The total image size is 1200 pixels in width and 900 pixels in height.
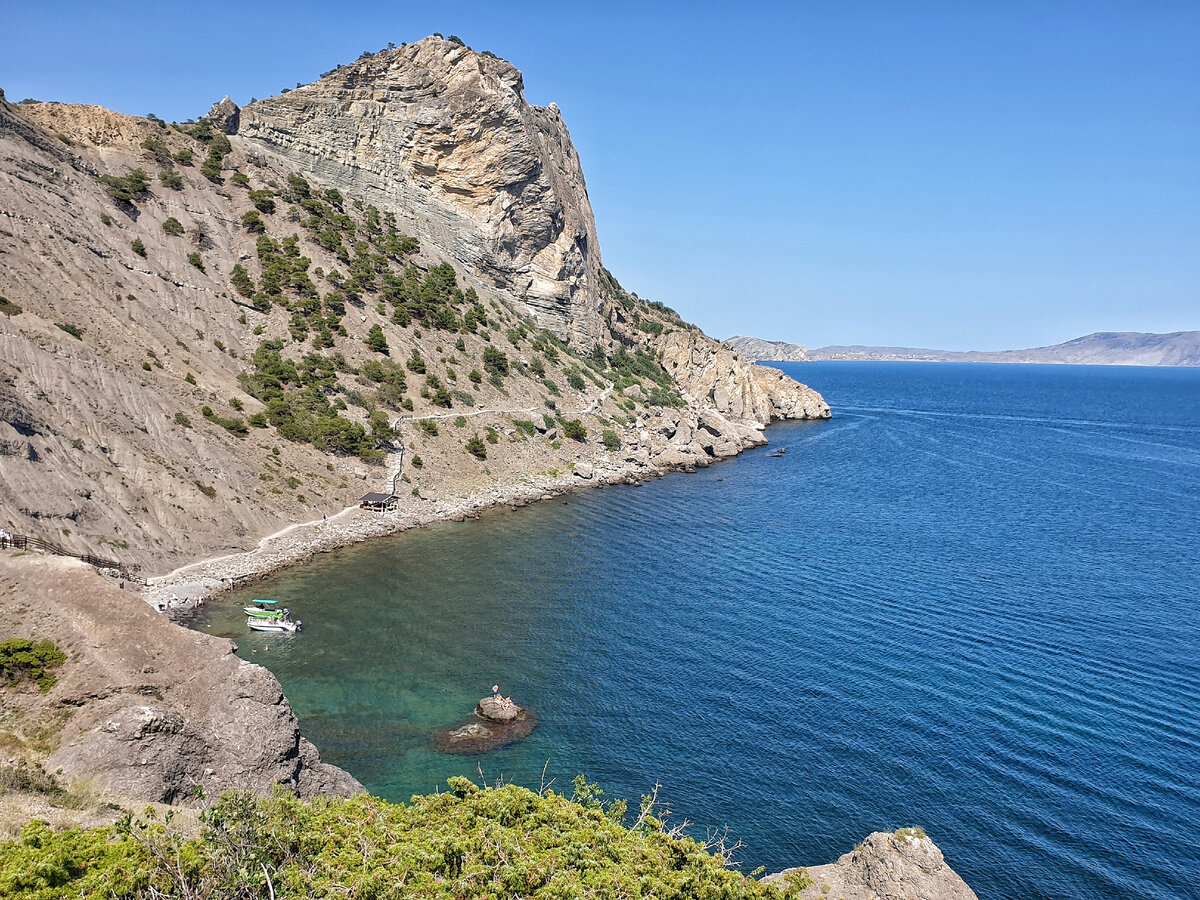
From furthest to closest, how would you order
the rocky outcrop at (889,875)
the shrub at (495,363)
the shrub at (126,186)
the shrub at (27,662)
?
1. the shrub at (495,363)
2. the shrub at (126,186)
3. the shrub at (27,662)
4. the rocky outcrop at (889,875)

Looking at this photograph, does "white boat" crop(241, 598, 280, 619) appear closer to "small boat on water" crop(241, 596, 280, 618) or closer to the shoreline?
"small boat on water" crop(241, 596, 280, 618)

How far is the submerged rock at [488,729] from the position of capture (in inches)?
1159

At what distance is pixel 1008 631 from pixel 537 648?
87.7 feet

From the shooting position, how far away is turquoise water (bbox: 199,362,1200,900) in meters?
25.8

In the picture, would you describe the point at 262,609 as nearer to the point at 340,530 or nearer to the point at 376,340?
the point at 340,530

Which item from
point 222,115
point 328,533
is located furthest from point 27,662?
point 222,115

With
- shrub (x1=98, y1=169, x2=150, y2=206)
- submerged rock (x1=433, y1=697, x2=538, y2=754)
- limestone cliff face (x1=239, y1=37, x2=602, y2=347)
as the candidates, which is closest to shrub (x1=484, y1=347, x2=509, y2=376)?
limestone cliff face (x1=239, y1=37, x2=602, y2=347)

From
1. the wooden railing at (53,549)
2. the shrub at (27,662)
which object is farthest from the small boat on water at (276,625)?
the shrub at (27,662)

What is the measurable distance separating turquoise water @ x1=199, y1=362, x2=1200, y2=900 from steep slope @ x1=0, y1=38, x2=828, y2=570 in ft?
34.4

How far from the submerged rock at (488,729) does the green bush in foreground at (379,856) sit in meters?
10.0

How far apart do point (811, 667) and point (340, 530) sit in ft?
116

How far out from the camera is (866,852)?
20.8m

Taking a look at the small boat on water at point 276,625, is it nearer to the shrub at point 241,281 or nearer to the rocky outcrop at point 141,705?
the rocky outcrop at point 141,705

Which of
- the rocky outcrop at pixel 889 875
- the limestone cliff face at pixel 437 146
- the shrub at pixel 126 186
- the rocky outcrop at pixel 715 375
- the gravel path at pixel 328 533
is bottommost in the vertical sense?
the rocky outcrop at pixel 889 875
